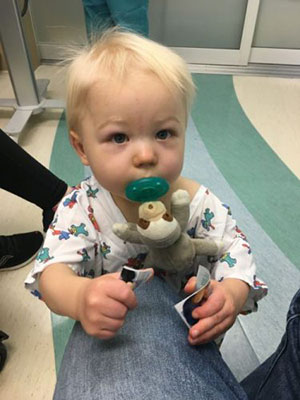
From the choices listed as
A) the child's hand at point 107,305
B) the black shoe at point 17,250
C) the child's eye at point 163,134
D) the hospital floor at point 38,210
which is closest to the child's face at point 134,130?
the child's eye at point 163,134

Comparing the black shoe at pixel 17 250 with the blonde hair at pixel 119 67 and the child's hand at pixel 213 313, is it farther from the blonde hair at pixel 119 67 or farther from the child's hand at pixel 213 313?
the child's hand at pixel 213 313

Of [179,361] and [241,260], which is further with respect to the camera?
[241,260]

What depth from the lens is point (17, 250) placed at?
1061 millimetres

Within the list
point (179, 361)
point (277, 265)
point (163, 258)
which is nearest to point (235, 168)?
point (277, 265)

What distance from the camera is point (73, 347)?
0.48 m

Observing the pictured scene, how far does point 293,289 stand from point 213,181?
1.71 feet

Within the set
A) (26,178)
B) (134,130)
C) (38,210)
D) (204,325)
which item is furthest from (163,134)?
(38,210)

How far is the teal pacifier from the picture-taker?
48 centimetres

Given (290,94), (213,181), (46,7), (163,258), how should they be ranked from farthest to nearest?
1. (46,7)
2. (290,94)
3. (213,181)
4. (163,258)

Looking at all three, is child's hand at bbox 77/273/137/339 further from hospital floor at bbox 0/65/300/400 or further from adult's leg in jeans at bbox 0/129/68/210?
adult's leg in jeans at bbox 0/129/68/210

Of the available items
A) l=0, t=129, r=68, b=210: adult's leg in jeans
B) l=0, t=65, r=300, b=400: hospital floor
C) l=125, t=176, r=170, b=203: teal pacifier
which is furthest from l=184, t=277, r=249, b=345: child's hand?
l=0, t=129, r=68, b=210: adult's leg in jeans

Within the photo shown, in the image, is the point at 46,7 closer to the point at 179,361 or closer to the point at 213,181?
the point at 213,181

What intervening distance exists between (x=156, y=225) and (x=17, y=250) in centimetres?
72

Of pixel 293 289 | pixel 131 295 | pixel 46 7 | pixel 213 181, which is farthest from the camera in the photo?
pixel 46 7
